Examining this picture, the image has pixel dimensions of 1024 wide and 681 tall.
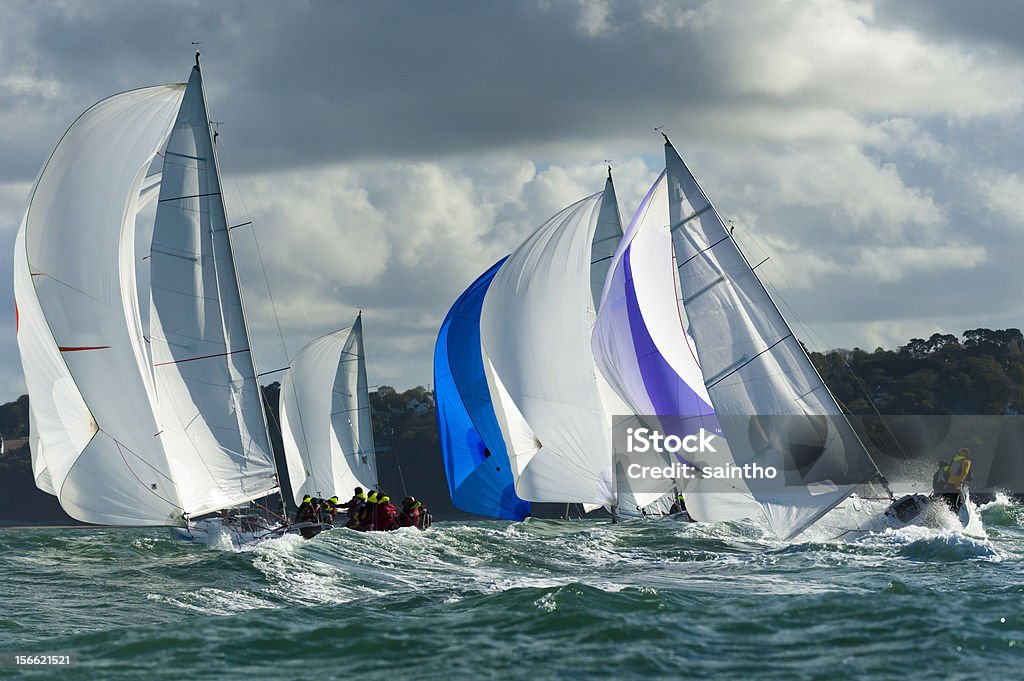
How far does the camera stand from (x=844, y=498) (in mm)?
20641

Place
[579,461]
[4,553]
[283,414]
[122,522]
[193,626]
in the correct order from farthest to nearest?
1. [283,414]
2. [579,461]
3. [4,553]
4. [122,522]
5. [193,626]

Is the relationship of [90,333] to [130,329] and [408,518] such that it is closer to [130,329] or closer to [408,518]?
[130,329]

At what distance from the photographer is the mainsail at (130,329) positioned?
1928 cm

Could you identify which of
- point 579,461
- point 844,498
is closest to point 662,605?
point 844,498

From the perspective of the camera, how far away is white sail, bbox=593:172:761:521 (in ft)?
74.9

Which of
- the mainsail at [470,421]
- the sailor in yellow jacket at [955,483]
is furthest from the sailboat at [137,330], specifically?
the sailor in yellow jacket at [955,483]

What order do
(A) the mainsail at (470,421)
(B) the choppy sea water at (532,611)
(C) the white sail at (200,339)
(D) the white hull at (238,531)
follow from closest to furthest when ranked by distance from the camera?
(B) the choppy sea water at (532,611), (C) the white sail at (200,339), (D) the white hull at (238,531), (A) the mainsail at (470,421)

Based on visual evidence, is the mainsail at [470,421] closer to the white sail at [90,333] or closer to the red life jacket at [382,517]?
the red life jacket at [382,517]

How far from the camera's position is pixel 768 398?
2061cm

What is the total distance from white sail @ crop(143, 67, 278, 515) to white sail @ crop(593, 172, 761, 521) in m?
6.19

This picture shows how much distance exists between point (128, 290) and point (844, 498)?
1155cm

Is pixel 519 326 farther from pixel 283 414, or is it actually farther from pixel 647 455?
pixel 283 414

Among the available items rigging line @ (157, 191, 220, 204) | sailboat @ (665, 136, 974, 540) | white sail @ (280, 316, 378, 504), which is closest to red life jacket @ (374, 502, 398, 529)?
rigging line @ (157, 191, 220, 204)

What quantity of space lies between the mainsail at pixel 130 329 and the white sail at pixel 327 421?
14.8m
